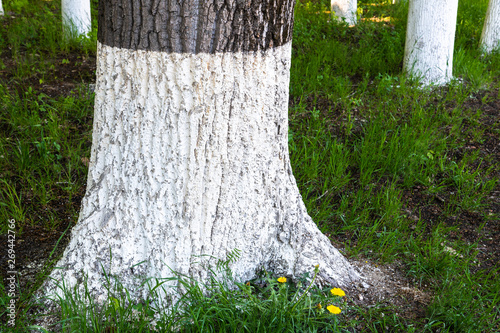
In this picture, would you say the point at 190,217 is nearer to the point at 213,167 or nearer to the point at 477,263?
the point at 213,167

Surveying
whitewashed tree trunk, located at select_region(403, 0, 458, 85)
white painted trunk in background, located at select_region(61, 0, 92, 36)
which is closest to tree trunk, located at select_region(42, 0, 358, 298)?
whitewashed tree trunk, located at select_region(403, 0, 458, 85)

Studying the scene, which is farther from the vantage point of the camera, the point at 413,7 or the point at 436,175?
the point at 413,7

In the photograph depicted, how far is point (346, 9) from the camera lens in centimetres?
624

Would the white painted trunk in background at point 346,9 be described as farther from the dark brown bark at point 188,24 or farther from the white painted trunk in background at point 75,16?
the dark brown bark at point 188,24

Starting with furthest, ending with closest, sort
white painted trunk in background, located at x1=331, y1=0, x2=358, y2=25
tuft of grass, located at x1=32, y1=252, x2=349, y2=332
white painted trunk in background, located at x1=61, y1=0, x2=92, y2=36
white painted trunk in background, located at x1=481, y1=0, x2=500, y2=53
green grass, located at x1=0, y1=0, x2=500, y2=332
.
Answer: white painted trunk in background, located at x1=331, y1=0, x2=358, y2=25
white painted trunk in background, located at x1=481, y1=0, x2=500, y2=53
white painted trunk in background, located at x1=61, y1=0, x2=92, y2=36
green grass, located at x1=0, y1=0, x2=500, y2=332
tuft of grass, located at x1=32, y1=252, x2=349, y2=332

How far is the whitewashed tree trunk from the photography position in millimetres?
4203

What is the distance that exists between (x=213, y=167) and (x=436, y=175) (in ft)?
6.91

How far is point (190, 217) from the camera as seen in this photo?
1839 millimetres

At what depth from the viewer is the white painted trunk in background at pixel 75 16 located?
193 inches

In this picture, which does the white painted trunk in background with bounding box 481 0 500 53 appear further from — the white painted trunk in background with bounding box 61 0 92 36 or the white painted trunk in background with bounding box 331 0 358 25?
the white painted trunk in background with bounding box 61 0 92 36

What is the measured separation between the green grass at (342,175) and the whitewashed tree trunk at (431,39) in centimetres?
19

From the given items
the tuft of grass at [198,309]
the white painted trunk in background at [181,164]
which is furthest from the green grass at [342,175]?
the white painted trunk in background at [181,164]

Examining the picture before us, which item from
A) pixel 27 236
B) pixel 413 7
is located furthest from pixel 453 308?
pixel 413 7

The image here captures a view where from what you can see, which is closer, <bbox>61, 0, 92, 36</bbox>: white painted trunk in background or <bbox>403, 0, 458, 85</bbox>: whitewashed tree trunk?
<bbox>403, 0, 458, 85</bbox>: whitewashed tree trunk
